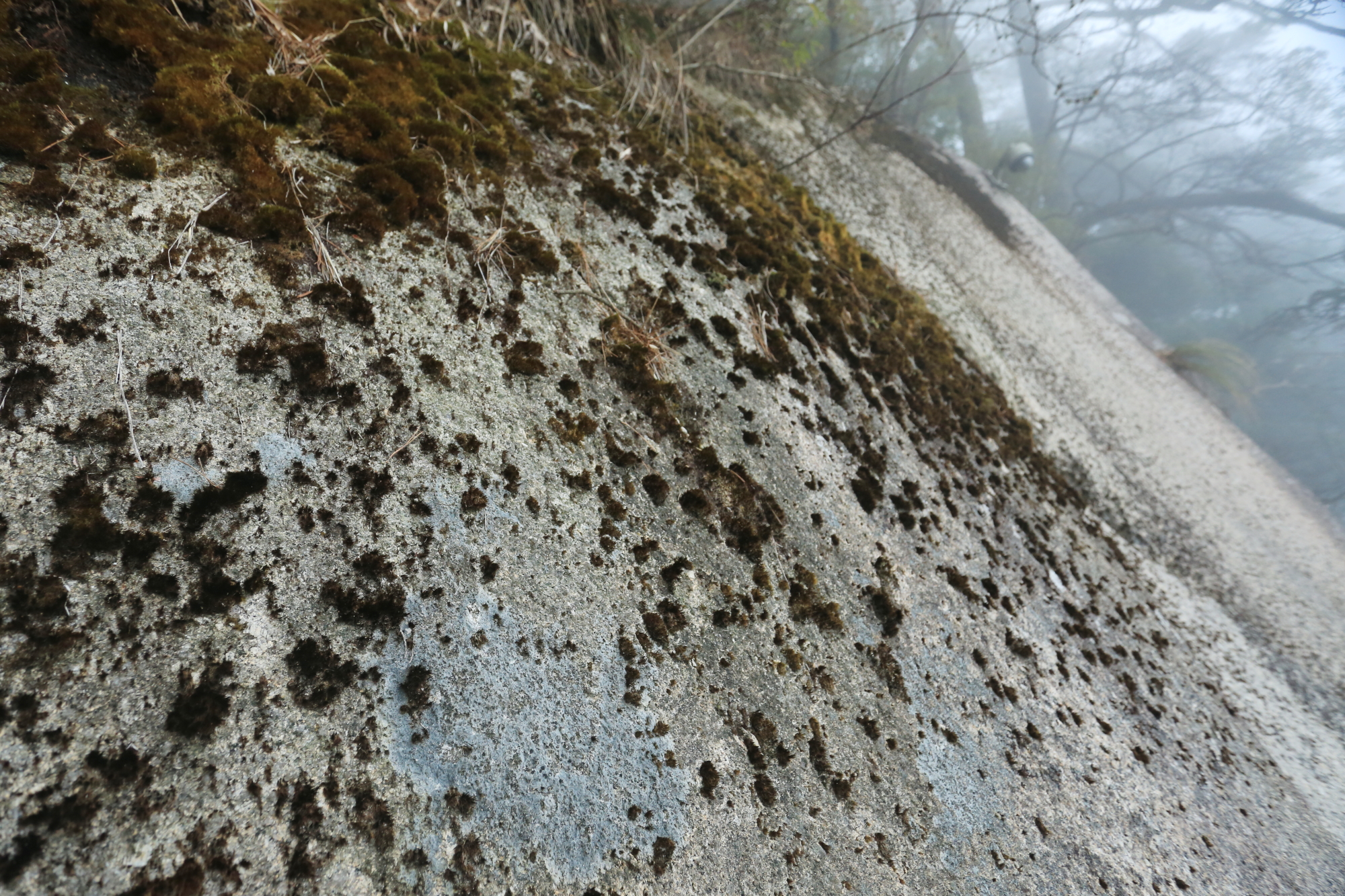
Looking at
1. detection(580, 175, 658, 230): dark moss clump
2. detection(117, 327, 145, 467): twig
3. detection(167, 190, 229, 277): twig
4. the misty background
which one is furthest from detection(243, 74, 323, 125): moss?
the misty background

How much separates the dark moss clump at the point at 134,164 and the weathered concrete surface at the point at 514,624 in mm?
73

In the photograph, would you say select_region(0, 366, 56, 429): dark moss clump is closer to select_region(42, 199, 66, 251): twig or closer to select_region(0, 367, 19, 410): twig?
select_region(0, 367, 19, 410): twig

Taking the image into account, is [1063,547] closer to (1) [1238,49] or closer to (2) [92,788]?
(2) [92,788]

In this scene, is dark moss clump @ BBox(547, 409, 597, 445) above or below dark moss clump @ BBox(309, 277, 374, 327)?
above

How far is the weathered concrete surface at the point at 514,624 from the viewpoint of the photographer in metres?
1.23

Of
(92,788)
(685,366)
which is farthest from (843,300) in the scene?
(92,788)

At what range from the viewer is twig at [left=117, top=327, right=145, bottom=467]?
142 centimetres

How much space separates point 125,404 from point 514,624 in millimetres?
1232

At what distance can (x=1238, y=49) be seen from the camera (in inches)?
1067

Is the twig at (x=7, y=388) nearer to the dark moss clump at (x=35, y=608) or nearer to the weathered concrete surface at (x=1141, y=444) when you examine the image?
the dark moss clump at (x=35, y=608)

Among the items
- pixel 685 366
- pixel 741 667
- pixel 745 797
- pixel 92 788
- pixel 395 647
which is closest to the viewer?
pixel 92 788

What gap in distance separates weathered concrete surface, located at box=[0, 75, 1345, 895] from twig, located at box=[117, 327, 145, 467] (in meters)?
0.01

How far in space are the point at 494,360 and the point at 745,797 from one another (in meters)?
1.83

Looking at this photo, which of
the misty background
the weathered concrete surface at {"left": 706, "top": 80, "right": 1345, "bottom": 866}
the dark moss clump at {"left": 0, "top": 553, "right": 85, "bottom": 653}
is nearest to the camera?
the dark moss clump at {"left": 0, "top": 553, "right": 85, "bottom": 653}
